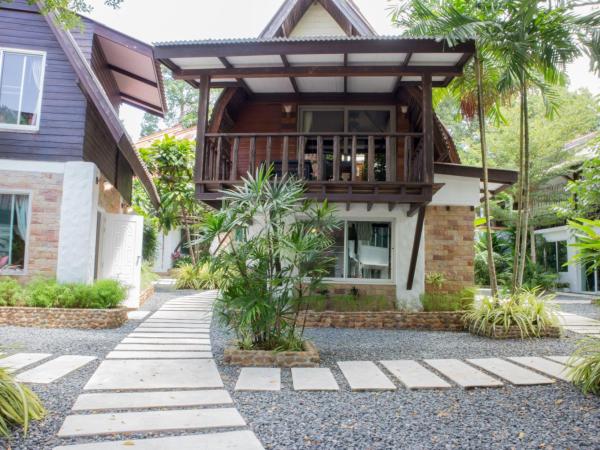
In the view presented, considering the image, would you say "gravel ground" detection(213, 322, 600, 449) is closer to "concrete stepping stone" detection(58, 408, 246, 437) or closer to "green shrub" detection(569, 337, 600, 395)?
"green shrub" detection(569, 337, 600, 395)

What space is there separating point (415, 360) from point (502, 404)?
5.67ft

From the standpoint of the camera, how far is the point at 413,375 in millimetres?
4902

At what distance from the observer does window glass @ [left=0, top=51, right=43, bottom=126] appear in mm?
8875

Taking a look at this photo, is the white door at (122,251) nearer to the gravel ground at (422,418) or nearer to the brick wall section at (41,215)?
the brick wall section at (41,215)

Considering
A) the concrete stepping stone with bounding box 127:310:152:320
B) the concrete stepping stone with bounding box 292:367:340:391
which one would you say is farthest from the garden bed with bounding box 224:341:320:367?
the concrete stepping stone with bounding box 127:310:152:320

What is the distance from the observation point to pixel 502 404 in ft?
13.1

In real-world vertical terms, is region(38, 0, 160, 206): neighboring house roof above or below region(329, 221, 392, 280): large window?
above

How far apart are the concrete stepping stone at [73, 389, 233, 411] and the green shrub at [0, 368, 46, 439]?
1.05 ft

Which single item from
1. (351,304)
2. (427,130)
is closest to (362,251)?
(351,304)

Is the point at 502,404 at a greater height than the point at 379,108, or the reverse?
the point at 379,108

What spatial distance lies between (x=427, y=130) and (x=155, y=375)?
5729 millimetres

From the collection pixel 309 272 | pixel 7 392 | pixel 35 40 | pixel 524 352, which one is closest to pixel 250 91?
pixel 35 40

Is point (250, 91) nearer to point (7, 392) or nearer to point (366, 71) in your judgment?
point (366, 71)

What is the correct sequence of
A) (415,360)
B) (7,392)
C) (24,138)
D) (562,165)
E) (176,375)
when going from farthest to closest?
(562,165) → (24,138) → (415,360) → (176,375) → (7,392)
